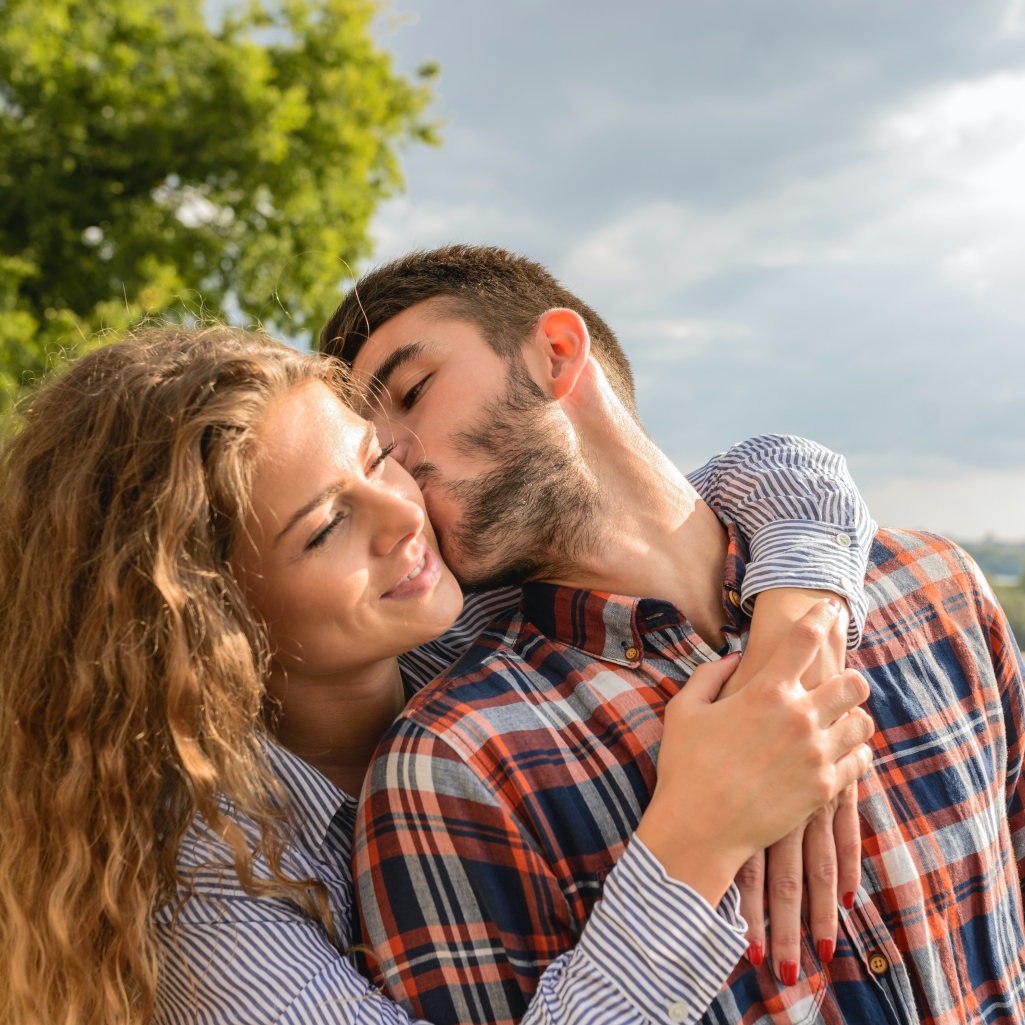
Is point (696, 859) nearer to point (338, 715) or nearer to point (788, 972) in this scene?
point (788, 972)

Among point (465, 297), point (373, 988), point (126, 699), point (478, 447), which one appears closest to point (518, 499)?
point (478, 447)

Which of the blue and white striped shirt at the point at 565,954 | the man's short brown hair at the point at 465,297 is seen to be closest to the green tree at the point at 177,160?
the man's short brown hair at the point at 465,297

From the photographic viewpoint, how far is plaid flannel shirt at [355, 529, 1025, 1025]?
161cm

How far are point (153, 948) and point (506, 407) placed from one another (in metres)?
1.42

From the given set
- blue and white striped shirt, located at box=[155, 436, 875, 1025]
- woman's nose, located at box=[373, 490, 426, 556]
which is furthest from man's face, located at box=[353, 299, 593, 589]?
blue and white striped shirt, located at box=[155, 436, 875, 1025]

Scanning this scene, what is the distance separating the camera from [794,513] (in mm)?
2230

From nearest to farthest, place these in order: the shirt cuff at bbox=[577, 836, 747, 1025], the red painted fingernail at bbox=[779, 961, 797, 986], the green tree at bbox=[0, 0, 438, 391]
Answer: the shirt cuff at bbox=[577, 836, 747, 1025], the red painted fingernail at bbox=[779, 961, 797, 986], the green tree at bbox=[0, 0, 438, 391]

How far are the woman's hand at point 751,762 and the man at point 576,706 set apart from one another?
18cm

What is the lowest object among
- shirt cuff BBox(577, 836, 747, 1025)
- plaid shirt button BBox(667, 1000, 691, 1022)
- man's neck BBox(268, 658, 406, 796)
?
plaid shirt button BBox(667, 1000, 691, 1022)

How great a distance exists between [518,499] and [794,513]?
716 mm

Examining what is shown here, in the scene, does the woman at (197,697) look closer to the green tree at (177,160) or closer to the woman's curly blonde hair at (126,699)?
the woman's curly blonde hair at (126,699)

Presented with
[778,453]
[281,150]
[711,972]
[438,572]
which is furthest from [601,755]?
[281,150]

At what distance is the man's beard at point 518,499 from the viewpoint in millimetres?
2154

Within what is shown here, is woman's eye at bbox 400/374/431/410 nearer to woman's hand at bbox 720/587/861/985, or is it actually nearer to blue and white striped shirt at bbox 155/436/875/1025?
blue and white striped shirt at bbox 155/436/875/1025
